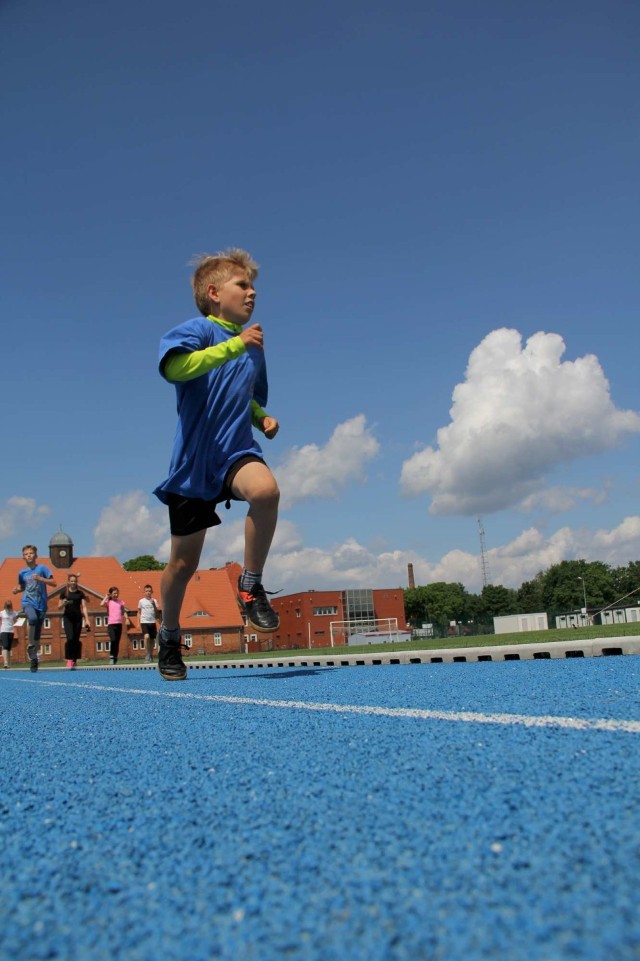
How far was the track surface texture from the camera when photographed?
100cm

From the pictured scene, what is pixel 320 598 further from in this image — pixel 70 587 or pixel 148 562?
pixel 70 587

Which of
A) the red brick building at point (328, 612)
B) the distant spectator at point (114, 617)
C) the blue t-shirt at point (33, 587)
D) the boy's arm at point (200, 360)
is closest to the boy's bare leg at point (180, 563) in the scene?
the boy's arm at point (200, 360)

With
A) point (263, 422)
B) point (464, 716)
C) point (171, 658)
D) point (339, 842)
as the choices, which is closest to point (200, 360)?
point (263, 422)

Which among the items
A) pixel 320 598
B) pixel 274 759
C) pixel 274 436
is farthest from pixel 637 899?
pixel 320 598

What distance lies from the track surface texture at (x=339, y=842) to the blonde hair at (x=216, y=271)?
4265 millimetres

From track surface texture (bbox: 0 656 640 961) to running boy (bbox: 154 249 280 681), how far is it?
2.74 metres

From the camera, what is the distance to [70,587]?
50.1ft

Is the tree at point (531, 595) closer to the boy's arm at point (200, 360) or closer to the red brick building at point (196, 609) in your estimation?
the red brick building at point (196, 609)

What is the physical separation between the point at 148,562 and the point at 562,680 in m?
94.3

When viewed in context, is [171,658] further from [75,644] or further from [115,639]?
[115,639]

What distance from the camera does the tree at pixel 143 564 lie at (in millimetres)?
94125

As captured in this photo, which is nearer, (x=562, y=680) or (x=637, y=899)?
(x=637, y=899)

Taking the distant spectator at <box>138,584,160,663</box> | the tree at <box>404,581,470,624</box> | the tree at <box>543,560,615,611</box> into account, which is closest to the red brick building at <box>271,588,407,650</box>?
the tree at <box>543,560,615,611</box>

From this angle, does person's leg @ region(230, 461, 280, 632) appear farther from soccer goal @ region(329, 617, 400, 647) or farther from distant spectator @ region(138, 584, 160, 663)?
soccer goal @ region(329, 617, 400, 647)
